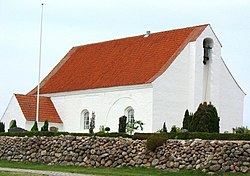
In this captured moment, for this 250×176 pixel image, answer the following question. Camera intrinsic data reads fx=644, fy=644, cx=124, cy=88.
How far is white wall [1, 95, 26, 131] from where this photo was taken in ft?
161

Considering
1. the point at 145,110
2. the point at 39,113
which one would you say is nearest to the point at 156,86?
the point at 145,110

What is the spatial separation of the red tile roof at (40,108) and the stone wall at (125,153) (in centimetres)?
1324

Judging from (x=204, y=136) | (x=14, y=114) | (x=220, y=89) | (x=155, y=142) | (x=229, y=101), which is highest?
(x=220, y=89)

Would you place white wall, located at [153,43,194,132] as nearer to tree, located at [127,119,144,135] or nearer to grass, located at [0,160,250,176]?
tree, located at [127,119,144,135]

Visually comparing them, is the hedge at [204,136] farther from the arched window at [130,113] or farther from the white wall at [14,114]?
the white wall at [14,114]

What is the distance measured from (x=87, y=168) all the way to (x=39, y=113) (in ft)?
70.9

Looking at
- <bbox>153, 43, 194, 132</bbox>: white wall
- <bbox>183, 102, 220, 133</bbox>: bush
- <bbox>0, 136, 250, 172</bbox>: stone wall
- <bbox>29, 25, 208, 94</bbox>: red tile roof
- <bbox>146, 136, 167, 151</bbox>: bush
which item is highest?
<bbox>29, 25, 208, 94</bbox>: red tile roof

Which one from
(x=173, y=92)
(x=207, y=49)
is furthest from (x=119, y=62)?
(x=207, y=49)

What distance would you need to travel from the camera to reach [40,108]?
51094 mm

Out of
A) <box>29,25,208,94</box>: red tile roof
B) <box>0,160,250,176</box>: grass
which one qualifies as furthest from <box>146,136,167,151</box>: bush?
<box>29,25,208,94</box>: red tile roof

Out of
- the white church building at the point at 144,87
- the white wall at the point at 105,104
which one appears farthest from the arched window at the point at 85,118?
the white wall at the point at 105,104

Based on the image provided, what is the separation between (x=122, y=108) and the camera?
46469 mm

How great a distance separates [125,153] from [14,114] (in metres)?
23.1

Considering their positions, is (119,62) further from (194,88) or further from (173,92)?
(194,88)
